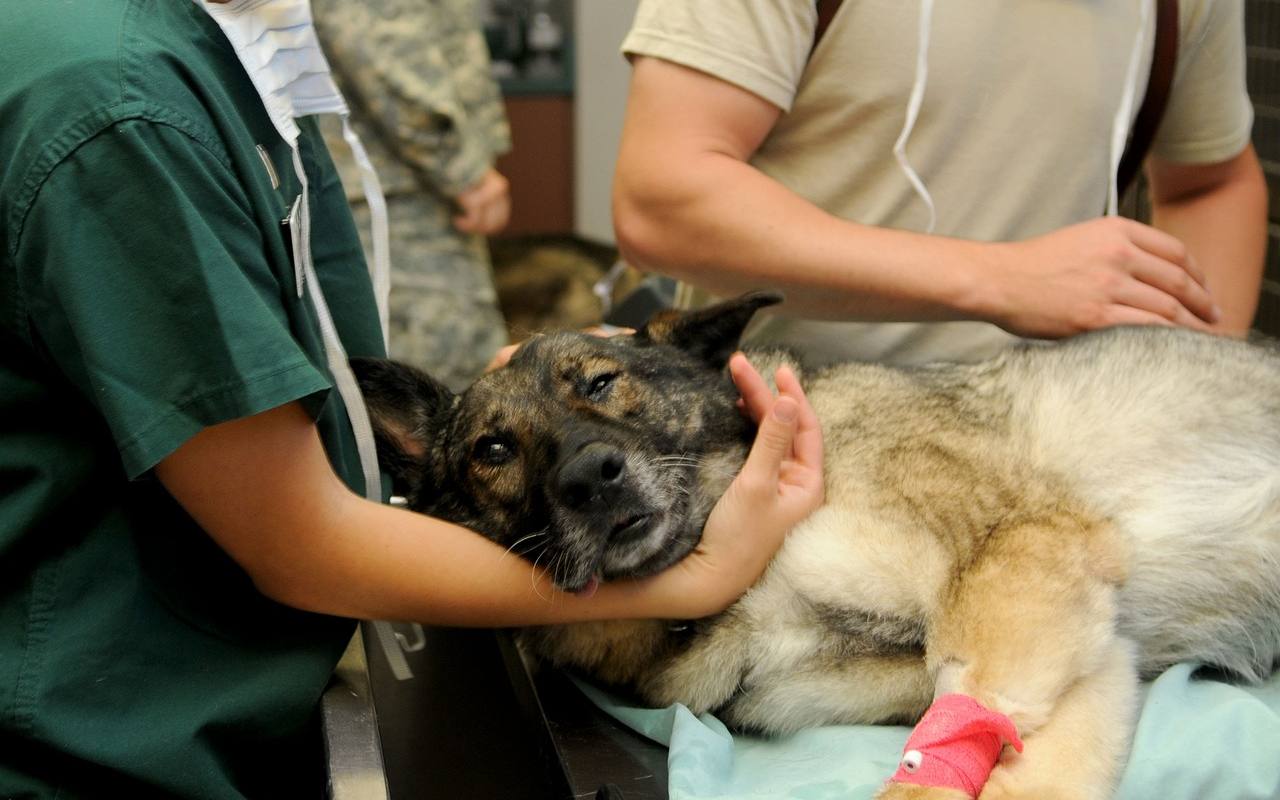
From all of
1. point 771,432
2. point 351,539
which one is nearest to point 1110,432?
point 771,432

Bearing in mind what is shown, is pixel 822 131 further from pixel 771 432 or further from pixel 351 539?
pixel 351 539

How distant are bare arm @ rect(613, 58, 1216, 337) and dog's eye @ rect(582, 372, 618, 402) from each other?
296 mm

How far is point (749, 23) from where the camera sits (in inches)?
70.4

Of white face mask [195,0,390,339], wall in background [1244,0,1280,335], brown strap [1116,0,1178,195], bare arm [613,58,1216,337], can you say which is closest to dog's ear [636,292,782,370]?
bare arm [613,58,1216,337]

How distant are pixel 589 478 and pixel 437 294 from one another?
231cm

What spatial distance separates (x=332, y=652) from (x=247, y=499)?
0.32 meters

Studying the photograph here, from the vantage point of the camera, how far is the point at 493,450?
5.61 feet

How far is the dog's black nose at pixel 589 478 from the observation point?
1.52 meters

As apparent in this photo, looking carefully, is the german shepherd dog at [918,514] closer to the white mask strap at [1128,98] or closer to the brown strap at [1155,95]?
the white mask strap at [1128,98]

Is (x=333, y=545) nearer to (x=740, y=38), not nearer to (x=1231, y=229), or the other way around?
(x=740, y=38)

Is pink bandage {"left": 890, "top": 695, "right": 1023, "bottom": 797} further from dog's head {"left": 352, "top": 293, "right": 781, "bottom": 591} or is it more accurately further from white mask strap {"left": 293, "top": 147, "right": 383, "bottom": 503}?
white mask strap {"left": 293, "top": 147, "right": 383, "bottom": 503}

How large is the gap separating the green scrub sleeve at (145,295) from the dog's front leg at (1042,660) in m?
0.87

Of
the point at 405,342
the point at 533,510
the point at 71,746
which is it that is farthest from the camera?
the point at 405,342

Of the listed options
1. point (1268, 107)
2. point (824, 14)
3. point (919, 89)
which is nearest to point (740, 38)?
point (824, 14)
